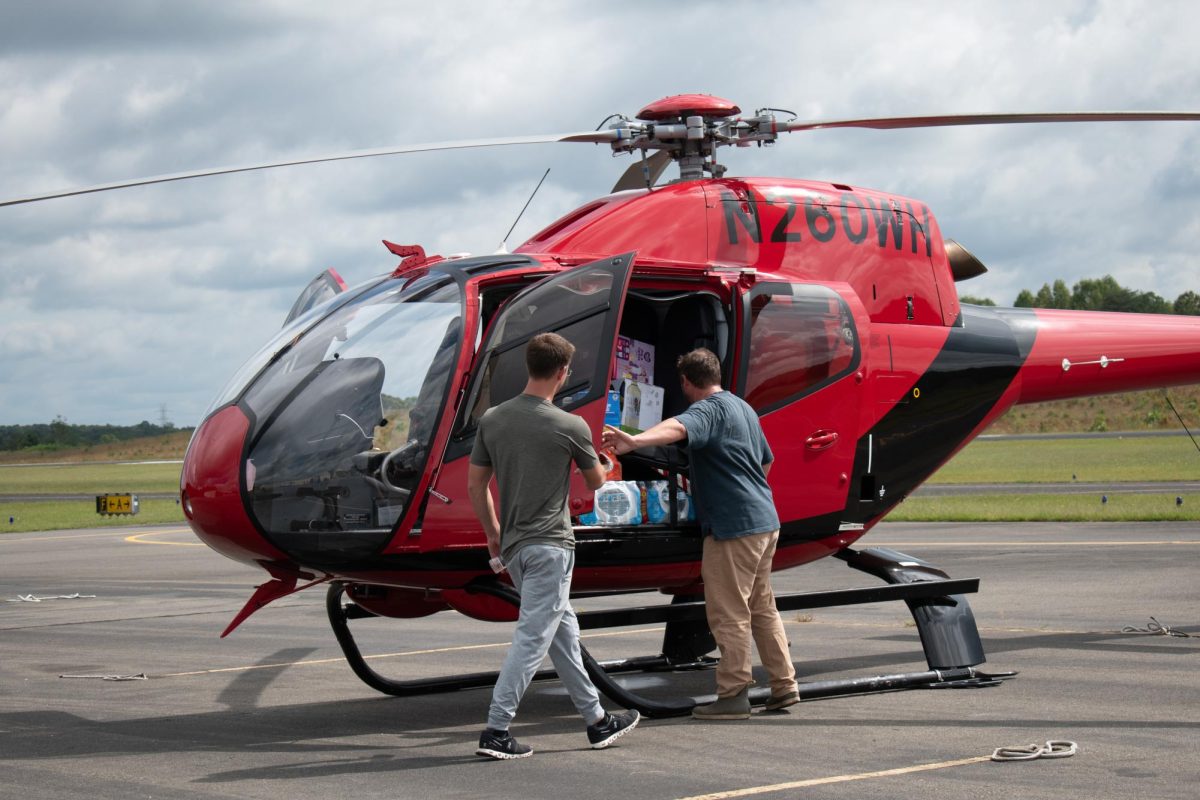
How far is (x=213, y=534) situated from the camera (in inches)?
292

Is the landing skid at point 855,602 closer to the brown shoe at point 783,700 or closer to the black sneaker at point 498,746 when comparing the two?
the brown shoe at point 783,700

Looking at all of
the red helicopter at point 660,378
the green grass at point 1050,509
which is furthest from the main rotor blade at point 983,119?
the green grass at point 1050,509

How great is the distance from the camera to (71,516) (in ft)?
134

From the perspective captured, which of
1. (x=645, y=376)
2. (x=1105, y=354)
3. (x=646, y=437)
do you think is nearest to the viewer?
(x=646, y=437)

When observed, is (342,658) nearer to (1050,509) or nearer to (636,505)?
(636,505)

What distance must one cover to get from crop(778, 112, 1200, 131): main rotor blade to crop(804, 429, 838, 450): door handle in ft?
7.20

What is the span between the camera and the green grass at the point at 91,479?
66.1m

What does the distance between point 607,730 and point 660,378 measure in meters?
2.82

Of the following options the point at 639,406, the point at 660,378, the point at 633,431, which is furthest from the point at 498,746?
the point at 660,378

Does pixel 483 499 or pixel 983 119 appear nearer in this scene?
pixel 483 499

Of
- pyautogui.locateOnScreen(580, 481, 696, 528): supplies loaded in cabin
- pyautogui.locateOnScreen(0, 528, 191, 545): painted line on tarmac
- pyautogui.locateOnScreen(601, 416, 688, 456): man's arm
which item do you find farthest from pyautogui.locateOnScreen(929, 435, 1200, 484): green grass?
pyautogui.locateOnScreen(601, 416, 688, 456): man's arm

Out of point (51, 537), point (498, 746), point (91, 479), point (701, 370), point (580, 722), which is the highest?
point (91, 479)

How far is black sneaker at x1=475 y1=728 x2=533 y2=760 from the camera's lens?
6715 mm

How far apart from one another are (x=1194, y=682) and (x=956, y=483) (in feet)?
98.9
